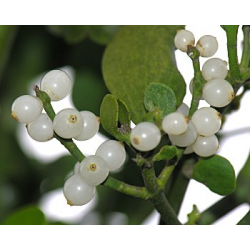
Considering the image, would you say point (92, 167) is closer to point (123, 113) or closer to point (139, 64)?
point (123, 113)

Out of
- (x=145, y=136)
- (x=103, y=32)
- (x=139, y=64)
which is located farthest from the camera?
(x=103, y=32)

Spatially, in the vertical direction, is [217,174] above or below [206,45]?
below

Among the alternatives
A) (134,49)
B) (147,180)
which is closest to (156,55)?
(134,49)

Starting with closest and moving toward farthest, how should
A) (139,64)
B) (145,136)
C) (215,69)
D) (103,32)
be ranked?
1. (145,136)
2. (215,69)
3. (139,64)
4. (103,32)

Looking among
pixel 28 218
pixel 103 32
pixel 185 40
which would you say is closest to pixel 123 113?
pixel 185 40

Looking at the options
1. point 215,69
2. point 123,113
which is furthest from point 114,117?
point 215,69

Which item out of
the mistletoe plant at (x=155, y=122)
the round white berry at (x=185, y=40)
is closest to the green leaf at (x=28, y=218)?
the mistletoe plant at (x=155, y=122)

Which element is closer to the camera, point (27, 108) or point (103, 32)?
point (27, 108)
